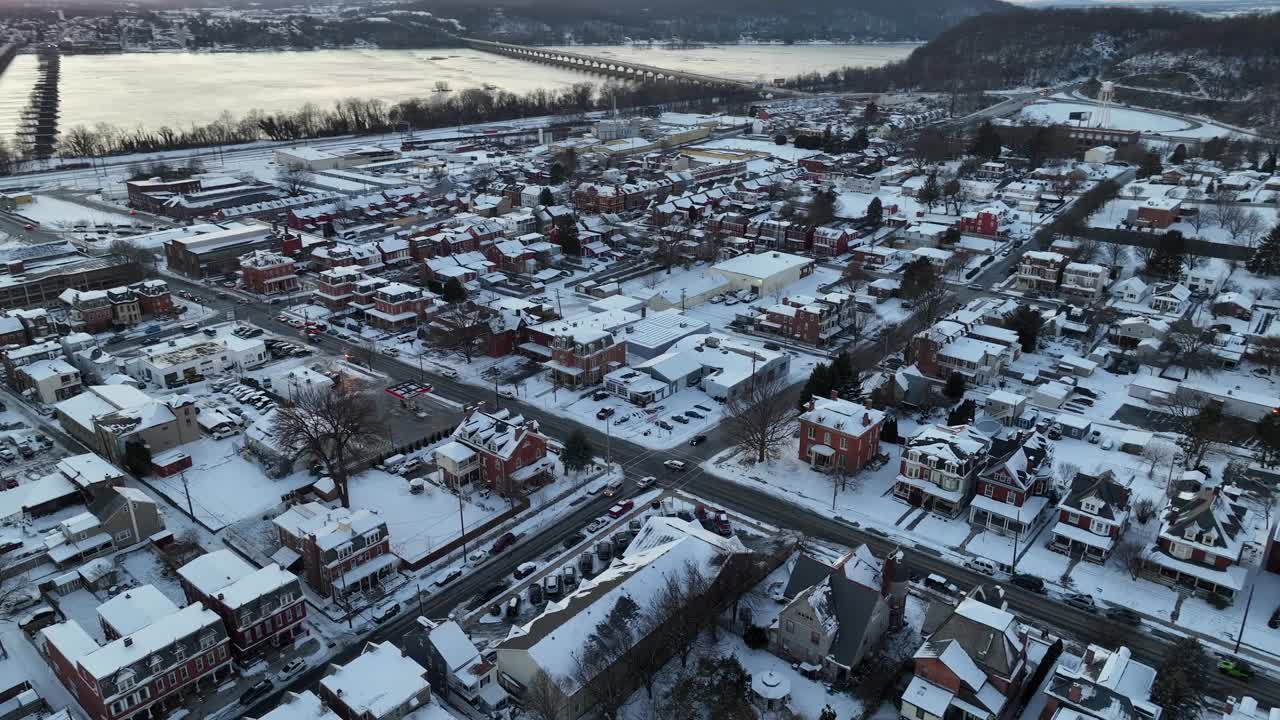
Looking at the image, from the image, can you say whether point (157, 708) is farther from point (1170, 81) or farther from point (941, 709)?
point (1170, 81)

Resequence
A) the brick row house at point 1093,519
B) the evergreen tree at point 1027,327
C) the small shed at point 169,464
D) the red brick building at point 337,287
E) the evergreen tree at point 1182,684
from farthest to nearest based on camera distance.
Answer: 1. the red brick building at point 337,287
2. the evergreen tree at point 1027,327
3. the small shed at point 169,464
4. the brick row house at point 1093,519
5. the evergreen tree at point 1182,684

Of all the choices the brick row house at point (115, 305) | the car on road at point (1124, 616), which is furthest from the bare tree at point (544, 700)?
the brick row house at point (115, 305)

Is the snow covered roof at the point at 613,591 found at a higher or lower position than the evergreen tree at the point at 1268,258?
lower

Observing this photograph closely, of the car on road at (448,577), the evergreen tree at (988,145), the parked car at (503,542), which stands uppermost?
the evergreen tree at (988,145)

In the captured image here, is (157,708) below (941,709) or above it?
below

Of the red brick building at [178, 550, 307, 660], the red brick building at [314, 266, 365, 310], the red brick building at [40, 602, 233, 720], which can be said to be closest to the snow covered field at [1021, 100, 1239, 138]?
the red brick building at [314, 266, 365, 310]

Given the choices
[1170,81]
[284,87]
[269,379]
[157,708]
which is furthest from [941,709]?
[284,87]

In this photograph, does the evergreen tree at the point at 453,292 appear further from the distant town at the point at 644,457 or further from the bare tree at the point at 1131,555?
the bare tree at the point at 1131,555
